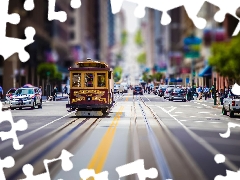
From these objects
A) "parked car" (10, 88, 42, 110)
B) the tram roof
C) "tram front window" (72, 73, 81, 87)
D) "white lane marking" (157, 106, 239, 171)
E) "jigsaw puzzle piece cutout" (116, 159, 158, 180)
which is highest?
the tram roof

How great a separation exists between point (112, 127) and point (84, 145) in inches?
337

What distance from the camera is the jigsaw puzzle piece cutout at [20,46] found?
44.9 ft

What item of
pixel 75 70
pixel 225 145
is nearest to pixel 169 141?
pixel 225 145

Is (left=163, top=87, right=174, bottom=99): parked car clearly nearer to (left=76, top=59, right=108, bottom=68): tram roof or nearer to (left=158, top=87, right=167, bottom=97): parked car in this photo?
(left=158, top=87, right=167, bottom=97): parked car

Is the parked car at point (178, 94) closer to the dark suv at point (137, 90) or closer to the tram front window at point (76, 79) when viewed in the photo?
the dark suv at point (137, 90)

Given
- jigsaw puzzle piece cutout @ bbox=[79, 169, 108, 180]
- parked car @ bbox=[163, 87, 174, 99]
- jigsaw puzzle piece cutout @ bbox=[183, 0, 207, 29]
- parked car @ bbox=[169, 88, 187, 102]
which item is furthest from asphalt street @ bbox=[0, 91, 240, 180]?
parked car @ bbox=[163, 87, 174, 99]

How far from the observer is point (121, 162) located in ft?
47.6

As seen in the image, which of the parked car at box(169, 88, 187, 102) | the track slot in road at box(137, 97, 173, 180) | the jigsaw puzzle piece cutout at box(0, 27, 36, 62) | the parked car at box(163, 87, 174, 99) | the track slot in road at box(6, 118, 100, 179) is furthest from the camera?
the parked car at box(163, 87, 174, 99)

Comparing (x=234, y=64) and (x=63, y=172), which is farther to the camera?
(x=234, y=64)

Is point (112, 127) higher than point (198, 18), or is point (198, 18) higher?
point (198, 18)

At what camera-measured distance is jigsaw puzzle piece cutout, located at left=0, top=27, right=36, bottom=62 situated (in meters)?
13.7

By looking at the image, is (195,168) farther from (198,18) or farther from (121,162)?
(198,18)

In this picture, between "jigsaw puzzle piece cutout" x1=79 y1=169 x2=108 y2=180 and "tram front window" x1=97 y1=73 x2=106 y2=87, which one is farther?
"tram front window" x1=97 y1=73 x2=106 y2=87

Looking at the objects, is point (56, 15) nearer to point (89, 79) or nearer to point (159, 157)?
point (159, 157)
